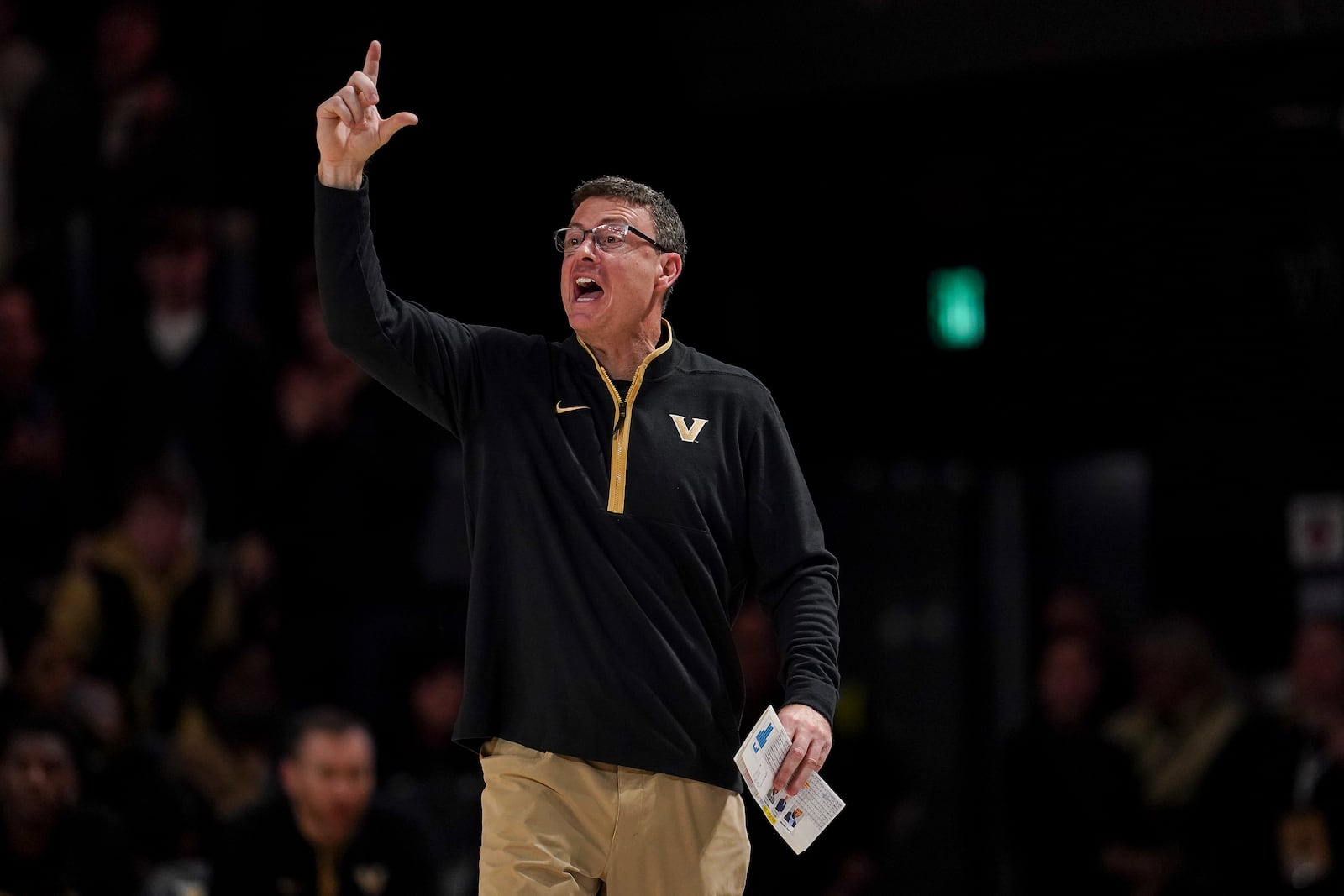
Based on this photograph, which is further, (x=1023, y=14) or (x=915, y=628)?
(x=915, y=628)

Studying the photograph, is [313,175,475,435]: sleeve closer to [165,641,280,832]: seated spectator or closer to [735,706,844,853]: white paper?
[735,706,844,853]: white paper

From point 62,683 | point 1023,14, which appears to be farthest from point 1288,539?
point 62,683

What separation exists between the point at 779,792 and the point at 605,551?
1.65 feet

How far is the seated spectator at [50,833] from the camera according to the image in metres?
5.67

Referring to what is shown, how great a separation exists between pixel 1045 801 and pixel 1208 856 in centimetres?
65

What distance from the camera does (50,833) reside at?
5.74 meters

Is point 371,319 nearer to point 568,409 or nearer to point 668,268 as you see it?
point 568,409

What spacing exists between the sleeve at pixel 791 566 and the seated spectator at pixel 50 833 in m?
2.94

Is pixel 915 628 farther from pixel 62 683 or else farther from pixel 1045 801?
pixel 62 683

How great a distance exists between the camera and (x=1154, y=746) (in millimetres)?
7551

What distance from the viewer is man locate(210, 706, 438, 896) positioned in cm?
554

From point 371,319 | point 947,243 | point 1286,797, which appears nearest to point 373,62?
point 371,319

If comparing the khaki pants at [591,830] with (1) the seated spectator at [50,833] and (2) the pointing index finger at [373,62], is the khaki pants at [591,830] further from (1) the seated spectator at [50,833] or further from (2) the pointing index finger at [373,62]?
(1) the seated spectator at [50,833]

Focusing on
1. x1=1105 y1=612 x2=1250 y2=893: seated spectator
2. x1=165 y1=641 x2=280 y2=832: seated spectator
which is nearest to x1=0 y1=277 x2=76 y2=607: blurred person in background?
x1=165 y1=641 x2=280 y2=832: seated spectator
